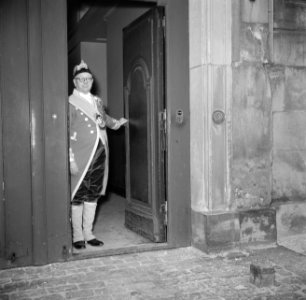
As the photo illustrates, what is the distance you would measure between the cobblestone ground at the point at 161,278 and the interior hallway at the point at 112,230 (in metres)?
0.38

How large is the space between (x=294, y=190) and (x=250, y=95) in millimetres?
1183

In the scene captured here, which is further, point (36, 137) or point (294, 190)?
point (294, 190)

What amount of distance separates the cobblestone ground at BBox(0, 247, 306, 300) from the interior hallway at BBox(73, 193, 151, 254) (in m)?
0.38

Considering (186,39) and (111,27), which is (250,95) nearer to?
(186,39)

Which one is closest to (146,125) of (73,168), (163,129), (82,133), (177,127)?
(163,129)

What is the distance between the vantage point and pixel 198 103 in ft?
14.1

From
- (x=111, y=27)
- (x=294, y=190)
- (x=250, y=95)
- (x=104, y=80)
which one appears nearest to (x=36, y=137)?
(x=250, y=95)

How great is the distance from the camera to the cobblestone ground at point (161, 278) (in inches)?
127

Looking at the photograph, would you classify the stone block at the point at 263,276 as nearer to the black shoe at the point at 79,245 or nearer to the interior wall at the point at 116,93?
the black shoe at the point at 79,245

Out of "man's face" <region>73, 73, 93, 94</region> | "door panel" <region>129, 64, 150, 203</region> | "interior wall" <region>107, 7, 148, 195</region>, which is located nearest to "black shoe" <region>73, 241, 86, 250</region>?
"door panel" <region>129, 64, 150, 203</region>

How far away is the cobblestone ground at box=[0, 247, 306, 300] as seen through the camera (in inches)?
127

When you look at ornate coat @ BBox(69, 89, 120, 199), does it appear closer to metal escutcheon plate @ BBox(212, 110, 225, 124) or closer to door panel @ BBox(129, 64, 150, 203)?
door panel @ BBox(129, 64, 150, 203)

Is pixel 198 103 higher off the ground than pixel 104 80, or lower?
lower

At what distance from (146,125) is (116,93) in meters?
3.85
